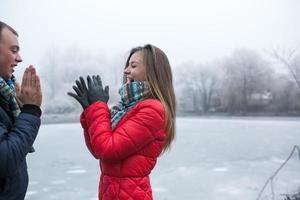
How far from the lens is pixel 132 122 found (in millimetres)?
777

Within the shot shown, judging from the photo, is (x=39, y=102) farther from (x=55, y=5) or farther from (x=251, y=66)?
(x=251, y=66)

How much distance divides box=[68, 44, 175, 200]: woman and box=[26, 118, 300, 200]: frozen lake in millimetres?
1216

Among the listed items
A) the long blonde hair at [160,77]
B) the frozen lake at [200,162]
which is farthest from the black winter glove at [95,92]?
the frozen lake at [200,162]

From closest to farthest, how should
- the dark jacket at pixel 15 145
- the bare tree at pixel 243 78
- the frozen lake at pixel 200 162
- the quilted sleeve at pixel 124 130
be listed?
the dark jacket at pixel 15 145
the quilted sleeve at pixel 124 130
the frozen lake at pixel 200 162
the bare tree at pixel 243 78

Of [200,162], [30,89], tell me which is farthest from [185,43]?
[30,89]

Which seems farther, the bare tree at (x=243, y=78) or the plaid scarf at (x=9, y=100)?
the bare tree at (x=243, y=78)

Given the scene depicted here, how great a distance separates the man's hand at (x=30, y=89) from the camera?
Result: 0.65 meters

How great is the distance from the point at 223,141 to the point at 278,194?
85 centimetres

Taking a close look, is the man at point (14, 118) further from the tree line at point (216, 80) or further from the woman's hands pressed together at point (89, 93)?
the tree line at point (216, 80)

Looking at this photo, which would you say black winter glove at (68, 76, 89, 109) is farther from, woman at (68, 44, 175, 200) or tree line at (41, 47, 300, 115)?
tree line at (41, 47, 300, 115)

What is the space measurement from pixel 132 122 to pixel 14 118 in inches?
10.2

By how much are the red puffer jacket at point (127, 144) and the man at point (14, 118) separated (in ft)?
0.53

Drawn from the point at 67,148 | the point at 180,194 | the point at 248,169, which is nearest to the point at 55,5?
the point at 67,148

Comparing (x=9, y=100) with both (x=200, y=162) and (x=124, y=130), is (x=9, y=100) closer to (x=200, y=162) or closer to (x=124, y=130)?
(x=124, y=130)
